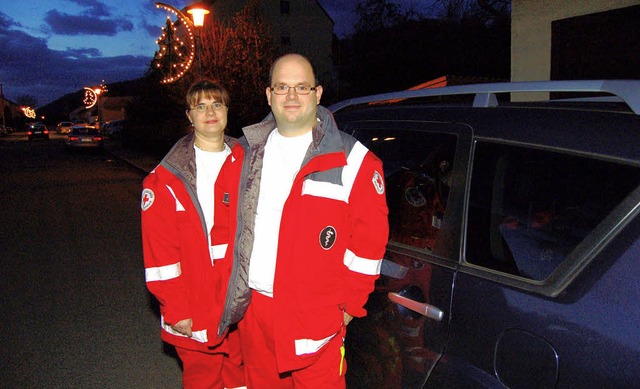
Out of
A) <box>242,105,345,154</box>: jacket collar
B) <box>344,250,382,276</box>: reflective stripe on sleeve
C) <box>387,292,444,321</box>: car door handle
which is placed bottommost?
<box>387,292,444,321</box>: car door handle

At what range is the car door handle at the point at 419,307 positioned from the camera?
6.21 ft

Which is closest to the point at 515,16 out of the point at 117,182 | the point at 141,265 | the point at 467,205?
the point at 141,265

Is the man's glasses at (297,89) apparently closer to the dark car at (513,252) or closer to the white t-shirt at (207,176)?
the dark car at (513,252)

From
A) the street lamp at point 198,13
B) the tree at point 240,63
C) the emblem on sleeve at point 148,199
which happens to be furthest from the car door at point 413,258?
the tree at point 240,63

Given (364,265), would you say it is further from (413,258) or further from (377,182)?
(377,182)

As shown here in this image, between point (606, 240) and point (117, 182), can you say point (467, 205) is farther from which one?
point (117, 182)

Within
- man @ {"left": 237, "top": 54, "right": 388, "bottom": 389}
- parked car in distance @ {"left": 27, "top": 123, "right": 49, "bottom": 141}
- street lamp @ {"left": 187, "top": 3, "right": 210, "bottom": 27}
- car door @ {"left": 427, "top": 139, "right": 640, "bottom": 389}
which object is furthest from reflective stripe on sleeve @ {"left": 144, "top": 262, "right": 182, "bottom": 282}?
parked car in distance @ {"left": 27, "top": 123, "right": 49, "bottom": 141}

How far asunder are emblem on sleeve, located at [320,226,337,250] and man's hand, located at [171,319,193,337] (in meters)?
0.85

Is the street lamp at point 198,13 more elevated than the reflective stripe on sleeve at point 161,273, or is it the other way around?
the street lamp at point 198,13

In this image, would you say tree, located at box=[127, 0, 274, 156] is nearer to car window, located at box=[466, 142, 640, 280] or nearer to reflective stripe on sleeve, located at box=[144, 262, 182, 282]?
reflective stripe on sleeve, located at box=[144, 262, 182, 282]

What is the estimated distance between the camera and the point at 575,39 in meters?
7.09

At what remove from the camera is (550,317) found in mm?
1545

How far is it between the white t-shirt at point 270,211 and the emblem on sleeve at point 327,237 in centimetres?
22

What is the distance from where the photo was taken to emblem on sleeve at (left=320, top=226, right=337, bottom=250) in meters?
2.08
